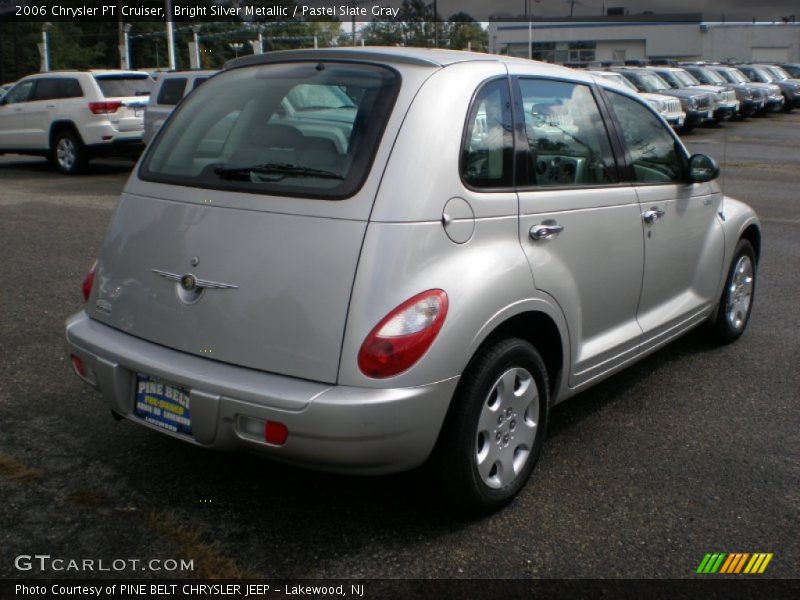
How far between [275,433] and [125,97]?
47.1 feet

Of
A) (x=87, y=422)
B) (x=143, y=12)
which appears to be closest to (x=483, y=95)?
(x=87, y=422)

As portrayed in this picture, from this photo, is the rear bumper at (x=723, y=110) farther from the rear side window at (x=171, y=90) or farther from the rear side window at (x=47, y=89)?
the rear side window at (x=47, y=89)

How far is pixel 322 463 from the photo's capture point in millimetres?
3197

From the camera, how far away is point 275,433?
10.4 feet

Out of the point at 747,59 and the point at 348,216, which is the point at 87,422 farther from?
the point at 747,59

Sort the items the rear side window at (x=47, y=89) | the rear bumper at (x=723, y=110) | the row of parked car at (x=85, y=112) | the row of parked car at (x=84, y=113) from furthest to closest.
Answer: the rear bumper at (x=723, y=110), the rear side window at (x=47, y=89), the row of parked car at (x=84, y=113), the row of parked car at (x=85, y=112)

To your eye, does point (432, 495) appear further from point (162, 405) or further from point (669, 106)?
point (669, 106)

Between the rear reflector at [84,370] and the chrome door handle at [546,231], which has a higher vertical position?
the chrome door handle at [546,231]

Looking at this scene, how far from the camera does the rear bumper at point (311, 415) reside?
310 cm

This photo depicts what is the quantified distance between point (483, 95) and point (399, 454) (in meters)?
1.45

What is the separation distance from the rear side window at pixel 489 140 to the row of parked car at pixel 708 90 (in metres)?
16.8

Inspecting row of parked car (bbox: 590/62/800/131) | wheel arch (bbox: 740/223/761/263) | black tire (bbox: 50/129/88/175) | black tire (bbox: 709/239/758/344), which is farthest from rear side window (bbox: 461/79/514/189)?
row of parked car (bbox: 590/62/800/131)

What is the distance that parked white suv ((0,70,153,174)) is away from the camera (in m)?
16.0

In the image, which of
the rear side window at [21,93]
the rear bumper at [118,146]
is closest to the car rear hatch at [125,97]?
the rear bumper at [118,146]
